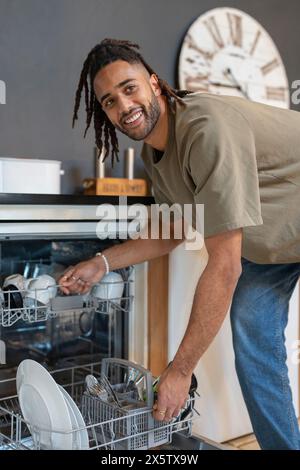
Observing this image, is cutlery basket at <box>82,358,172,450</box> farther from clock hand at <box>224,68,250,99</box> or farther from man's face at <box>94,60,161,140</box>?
clock hand at <box>224,68,250,99</box>

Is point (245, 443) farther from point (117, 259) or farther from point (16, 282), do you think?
point (16, 282)

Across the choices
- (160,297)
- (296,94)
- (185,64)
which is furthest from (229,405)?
(296,94)

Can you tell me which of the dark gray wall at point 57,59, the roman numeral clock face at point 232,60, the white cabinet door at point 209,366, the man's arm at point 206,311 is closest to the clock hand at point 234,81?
the roman numeral clock face at point 232,60

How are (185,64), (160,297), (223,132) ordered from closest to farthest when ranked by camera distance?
(223,132) < (160,297) < (185,64)

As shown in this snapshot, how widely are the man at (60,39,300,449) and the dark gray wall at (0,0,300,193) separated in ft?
1.29

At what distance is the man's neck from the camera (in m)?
1.32

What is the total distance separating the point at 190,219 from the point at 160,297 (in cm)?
36

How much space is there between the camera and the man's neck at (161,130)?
132cm

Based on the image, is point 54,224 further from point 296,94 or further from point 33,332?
point 296,94

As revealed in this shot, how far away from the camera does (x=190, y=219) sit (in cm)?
144

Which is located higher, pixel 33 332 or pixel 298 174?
pixel 298 174

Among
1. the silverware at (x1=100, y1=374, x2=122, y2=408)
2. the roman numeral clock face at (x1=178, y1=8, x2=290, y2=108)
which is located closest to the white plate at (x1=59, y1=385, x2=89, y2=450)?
the silverware at (x1=100, y1=374, x2=122, y2=408)

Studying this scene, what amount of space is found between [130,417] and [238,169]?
→ 0.59 metres

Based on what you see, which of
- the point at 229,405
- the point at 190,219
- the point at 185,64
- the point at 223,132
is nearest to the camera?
the point at 223,132
